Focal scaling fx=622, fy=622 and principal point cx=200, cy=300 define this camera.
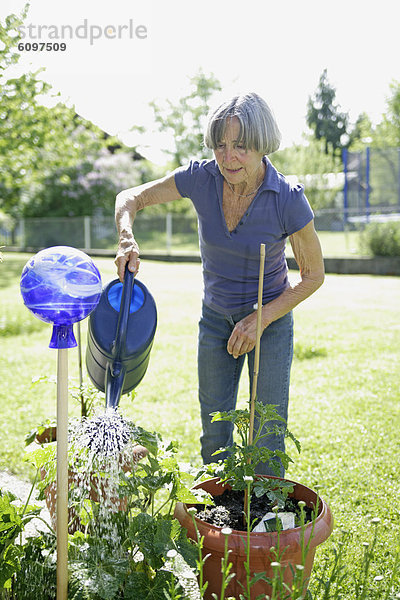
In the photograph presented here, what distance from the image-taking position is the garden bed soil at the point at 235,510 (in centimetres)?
175

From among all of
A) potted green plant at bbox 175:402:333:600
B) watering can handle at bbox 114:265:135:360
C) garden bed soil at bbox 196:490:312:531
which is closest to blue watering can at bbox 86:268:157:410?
watering can handle at bbox 114:265:135:360

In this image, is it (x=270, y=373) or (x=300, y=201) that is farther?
(x=270, y=373)

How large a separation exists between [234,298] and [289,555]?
0.94 metres

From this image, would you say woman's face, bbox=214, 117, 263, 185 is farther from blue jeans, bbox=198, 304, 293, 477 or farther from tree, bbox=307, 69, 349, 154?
tree, bbox=307, 69, 349, 154

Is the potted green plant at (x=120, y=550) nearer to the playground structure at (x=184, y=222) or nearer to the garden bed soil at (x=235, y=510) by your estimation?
the garden bed soil at (x=235, y=510)

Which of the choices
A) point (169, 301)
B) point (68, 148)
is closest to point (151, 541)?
point (169, 301)

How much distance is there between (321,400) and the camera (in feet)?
13.9

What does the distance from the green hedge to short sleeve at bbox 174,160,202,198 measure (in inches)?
440

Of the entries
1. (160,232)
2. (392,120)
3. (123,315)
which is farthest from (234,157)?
(392,120)

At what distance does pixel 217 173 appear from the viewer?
2.15m

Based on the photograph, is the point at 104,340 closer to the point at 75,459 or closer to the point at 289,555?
the point at 75,459

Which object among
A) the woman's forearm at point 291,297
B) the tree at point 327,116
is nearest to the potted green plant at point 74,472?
the woman's forearm at point 291,297

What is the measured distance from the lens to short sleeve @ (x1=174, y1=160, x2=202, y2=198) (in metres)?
2.19

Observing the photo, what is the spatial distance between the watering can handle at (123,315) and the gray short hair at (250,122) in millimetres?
532
